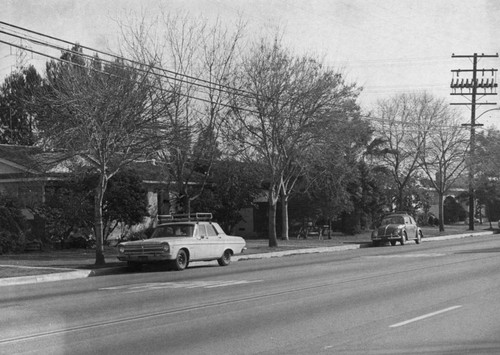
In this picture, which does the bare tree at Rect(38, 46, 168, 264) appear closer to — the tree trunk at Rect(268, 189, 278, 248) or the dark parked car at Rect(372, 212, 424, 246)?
the tree trunk at Rect(268, 189, 278, 248)

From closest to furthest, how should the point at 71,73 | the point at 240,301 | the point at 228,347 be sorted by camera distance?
the point at 228,347 → the point at 240,301 → the point at 71,73

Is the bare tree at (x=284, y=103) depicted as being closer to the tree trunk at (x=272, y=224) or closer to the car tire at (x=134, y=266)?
the tree trunk at (x=272, y=224)

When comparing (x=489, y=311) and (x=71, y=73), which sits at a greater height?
(x=71, y=73)

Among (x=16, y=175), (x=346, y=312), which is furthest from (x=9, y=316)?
(x=16, y=175)

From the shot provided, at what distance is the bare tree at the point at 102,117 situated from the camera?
22.3 metres

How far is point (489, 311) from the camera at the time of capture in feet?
37.2

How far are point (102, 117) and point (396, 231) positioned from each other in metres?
20.5

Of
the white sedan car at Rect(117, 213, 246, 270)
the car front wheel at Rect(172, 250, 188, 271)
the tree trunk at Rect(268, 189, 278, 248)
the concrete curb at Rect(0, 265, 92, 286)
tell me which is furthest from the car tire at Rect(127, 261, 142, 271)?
the tree trunk at Rect(268, 189, 278, 248)

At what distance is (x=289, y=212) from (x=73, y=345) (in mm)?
35688

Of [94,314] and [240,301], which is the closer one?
[94,314]

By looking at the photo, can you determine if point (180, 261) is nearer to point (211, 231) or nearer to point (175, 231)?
point (175, 231)

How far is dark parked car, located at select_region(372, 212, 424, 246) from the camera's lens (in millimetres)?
37500

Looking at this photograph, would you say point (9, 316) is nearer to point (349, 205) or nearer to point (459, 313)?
point (459, 313)

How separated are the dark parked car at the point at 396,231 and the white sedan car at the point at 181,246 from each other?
14.9 m
